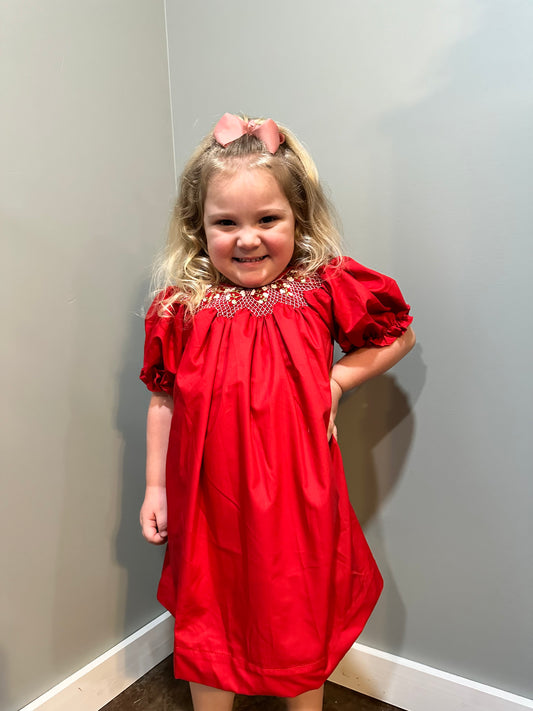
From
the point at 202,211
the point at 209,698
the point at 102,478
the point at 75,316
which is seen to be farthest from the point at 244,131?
the point at 209,698

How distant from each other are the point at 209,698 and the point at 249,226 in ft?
2.37

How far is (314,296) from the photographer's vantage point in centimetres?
79

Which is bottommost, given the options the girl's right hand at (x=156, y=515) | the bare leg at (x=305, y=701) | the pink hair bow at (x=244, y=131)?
the bare leg at (x=305, y=701)

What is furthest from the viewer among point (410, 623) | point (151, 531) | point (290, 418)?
point (410, 623)

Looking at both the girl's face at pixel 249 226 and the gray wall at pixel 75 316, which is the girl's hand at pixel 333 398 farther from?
the gray wall at pixel 75 316

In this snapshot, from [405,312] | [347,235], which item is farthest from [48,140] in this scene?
[405,312]

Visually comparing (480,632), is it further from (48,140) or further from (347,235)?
(48,140)

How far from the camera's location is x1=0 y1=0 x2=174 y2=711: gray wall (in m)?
0.88

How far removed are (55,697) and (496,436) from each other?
902 millimetres

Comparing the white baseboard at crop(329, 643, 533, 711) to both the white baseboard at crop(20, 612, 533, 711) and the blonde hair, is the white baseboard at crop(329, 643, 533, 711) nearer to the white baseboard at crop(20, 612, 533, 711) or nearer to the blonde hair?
the white baseboard at crop(20, 612, 533, 711)

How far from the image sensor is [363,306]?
0.75 meters

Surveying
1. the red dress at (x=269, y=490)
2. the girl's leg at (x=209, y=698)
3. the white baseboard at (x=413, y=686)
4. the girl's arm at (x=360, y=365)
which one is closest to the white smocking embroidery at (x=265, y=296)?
the red dress at (x=269, y=490)

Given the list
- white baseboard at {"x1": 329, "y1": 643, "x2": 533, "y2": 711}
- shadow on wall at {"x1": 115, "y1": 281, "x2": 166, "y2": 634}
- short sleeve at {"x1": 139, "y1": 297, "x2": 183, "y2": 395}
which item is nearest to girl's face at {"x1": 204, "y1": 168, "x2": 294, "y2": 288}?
short sleeve at {"x1": 139, "y1": 297, "x2": 183, "y2": 395}

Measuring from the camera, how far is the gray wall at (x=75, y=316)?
880mm
